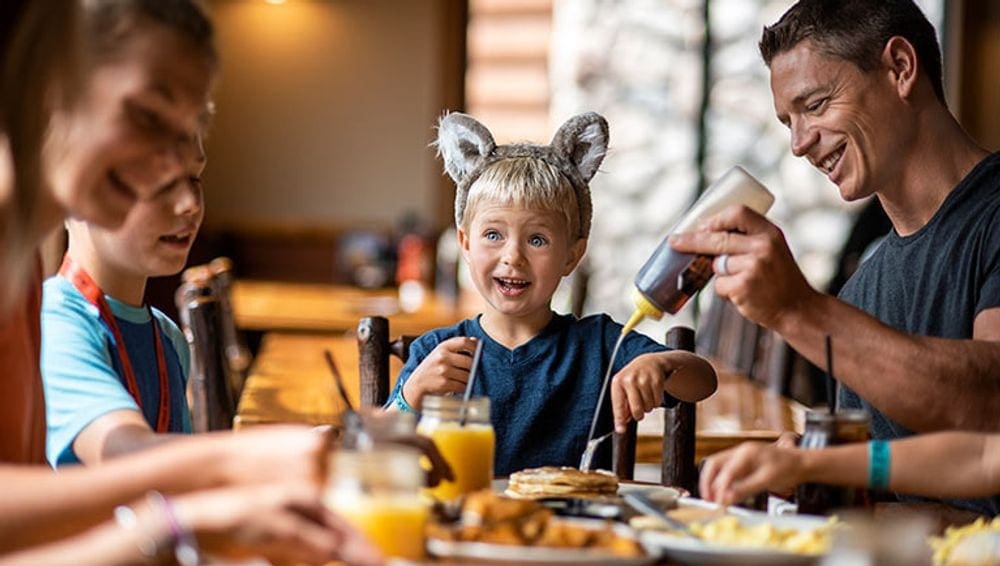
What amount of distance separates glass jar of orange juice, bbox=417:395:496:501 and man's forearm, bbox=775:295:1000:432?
0.47 metres

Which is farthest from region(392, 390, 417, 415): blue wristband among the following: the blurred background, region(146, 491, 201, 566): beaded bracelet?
the blurred background

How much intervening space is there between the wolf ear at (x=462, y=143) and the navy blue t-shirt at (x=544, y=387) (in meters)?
0.30

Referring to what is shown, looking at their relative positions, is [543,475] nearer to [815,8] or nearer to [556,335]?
[556,335]

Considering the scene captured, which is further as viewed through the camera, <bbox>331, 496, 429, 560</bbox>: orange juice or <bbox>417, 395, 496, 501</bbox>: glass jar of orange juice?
<bbox>417, 395, 496, 501</bbox>: glass jar of orange juice

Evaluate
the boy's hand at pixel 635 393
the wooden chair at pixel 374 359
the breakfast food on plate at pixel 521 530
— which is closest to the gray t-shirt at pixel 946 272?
the boy's hand at pixel 635 393

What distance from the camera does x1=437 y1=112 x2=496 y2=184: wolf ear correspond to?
279cm

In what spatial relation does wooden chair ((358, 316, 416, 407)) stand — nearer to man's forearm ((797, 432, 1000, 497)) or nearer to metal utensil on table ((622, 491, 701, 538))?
metal utensil on table ((622, 491, 701, 538))

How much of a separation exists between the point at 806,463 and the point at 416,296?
5.64 meters

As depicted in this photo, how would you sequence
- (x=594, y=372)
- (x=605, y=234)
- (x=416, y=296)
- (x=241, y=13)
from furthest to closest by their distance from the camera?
(x=241, y=13) < (x=605, y=234) < (x=416, y=296) < (x=594, y=372)

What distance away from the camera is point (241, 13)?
9.73m

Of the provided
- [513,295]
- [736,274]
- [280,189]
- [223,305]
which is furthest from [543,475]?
[280,189]

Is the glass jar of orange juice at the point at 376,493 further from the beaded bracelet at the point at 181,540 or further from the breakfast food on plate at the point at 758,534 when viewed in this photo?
the breakfast food on plate at the point at 758,534

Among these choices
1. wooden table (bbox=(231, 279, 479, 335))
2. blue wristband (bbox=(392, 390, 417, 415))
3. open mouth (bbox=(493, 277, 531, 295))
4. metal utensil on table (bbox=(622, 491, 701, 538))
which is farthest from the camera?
wooden table (bbox=(231, 279, 479, 335))

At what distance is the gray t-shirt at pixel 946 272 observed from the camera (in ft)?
8.38
